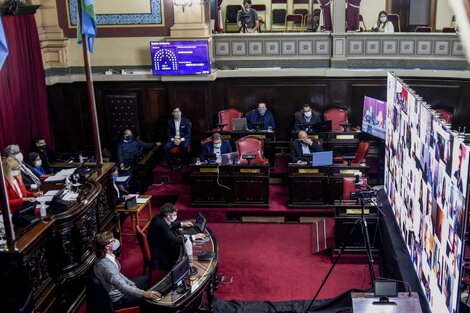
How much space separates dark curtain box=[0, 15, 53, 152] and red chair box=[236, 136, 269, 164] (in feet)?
13.7

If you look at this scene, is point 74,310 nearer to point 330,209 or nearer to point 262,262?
point 262,262

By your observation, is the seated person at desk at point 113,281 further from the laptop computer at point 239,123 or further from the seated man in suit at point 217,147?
the laptop computer at point 239,123

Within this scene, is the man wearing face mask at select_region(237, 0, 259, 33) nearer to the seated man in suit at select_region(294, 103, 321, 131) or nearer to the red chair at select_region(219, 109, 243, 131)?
the red chair at select_region(219, 109, 243, 131)

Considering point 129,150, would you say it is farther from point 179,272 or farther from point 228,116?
point 179,272

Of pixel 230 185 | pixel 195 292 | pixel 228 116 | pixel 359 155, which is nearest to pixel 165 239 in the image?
pixel 195 292

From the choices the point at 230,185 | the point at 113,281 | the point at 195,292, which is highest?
the point at 113,281

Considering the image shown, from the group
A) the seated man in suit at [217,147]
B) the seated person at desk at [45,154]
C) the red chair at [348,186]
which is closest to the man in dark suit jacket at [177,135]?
the seated man in suit at [217,147]

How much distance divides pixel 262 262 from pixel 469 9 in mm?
7767

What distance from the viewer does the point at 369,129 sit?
1123 cm

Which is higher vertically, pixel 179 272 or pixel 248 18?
pixel 248 18

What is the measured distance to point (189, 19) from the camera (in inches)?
461

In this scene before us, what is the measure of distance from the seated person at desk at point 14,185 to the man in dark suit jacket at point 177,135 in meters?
4.04

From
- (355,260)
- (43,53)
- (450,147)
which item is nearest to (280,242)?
(355,260)

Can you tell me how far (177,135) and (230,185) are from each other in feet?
7.54
